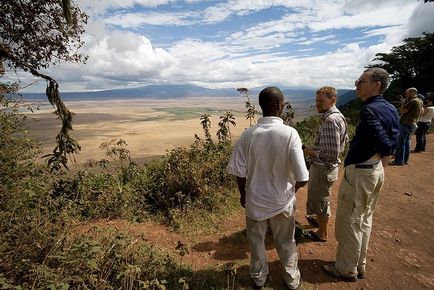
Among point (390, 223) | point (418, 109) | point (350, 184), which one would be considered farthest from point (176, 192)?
point (418, 109)

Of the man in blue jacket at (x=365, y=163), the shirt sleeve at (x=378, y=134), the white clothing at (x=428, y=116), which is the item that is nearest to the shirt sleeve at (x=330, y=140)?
the man in blue jacket at (x=365, y=163)

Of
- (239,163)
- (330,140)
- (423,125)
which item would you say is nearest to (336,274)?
(330,140)

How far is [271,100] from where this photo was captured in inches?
125

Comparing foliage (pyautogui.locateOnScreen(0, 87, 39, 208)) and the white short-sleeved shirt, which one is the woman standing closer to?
the white short-sleeved shirt

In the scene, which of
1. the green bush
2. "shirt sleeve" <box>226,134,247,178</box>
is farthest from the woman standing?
"shirt sleeve" <box>226,134,247,178</box>

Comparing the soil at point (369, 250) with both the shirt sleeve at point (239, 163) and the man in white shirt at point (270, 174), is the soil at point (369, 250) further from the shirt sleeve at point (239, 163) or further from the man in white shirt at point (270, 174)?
the shirt sleeve at point (239, 163)

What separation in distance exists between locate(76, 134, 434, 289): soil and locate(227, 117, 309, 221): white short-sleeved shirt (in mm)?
1290

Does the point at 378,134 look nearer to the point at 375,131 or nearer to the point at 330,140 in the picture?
the point at 375,131

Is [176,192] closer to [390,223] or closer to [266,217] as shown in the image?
[266,217]

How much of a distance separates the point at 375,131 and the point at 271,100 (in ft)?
4.22

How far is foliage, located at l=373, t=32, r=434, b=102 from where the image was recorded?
2927 cm

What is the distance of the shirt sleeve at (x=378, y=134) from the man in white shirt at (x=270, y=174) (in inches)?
35.5

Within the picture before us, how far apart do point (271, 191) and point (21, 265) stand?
288 centimetres

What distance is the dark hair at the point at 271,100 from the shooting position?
318 centimetres
